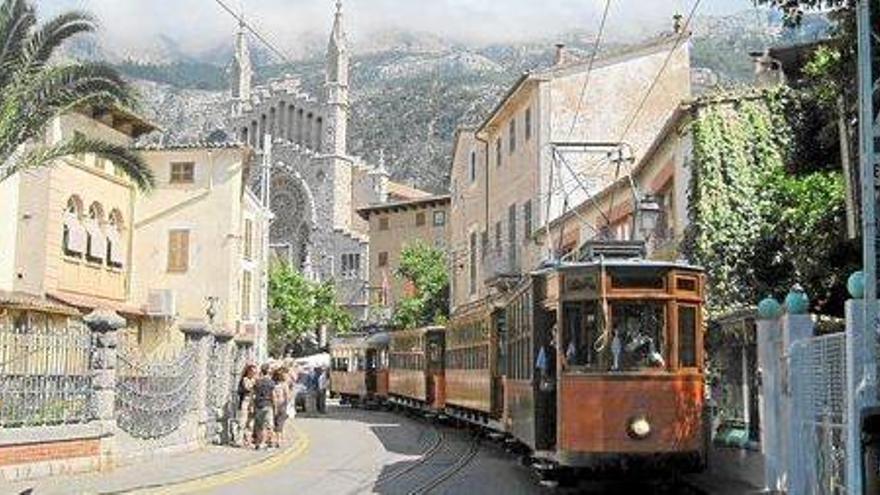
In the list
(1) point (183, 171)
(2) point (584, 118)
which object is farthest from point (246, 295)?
(2) point (584, 118)

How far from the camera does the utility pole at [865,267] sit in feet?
31.3

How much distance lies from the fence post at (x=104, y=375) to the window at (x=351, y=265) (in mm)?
83126

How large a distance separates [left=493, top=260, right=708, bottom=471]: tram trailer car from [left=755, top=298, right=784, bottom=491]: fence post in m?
0.76

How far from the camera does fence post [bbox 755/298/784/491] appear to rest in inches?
563

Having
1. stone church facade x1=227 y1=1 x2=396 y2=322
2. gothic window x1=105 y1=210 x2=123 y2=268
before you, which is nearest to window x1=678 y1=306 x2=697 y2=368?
gothic window x1=105 y1=210 x2=123 y2=268

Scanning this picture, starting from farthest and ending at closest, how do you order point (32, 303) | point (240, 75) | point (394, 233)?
point (240, 75) < point (394, 233) < point (32, 303)

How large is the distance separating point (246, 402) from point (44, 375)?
28.2ft

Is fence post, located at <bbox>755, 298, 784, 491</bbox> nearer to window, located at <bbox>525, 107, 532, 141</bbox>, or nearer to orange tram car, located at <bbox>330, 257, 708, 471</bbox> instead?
orange tram car, located at <bbox>330, 257, 708, 471</bbox>

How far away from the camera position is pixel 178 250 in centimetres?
4647

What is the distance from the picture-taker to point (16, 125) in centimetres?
2020

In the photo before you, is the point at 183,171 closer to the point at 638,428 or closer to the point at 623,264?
the point at 623,264

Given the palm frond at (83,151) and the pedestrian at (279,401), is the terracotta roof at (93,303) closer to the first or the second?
the pedestrian at (279,401)

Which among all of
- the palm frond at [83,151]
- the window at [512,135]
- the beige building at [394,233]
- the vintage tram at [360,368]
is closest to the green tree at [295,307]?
the beige building at [394,233]

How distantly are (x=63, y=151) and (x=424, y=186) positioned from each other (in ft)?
455
